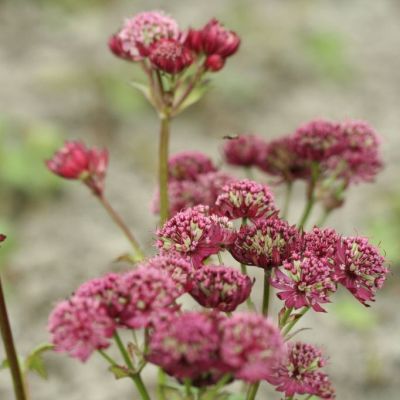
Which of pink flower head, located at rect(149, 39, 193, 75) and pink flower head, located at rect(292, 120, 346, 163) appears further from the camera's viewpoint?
pink flower head, located at rect(292, 120, 346, 163)

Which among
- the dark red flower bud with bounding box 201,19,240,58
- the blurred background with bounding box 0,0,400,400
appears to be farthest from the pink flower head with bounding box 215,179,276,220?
the blurred background with bounding box 0,0,400,400

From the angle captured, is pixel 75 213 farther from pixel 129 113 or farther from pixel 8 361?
pixel 8 361

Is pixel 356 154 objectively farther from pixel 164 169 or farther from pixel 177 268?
pixel 177 268

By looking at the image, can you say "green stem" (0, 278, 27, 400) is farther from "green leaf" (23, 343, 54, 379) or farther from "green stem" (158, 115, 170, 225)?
"green stem" (158, 115, 170, 225)

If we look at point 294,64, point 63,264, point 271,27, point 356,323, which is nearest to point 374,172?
point 356,323

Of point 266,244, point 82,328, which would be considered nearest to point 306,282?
point 266,244
